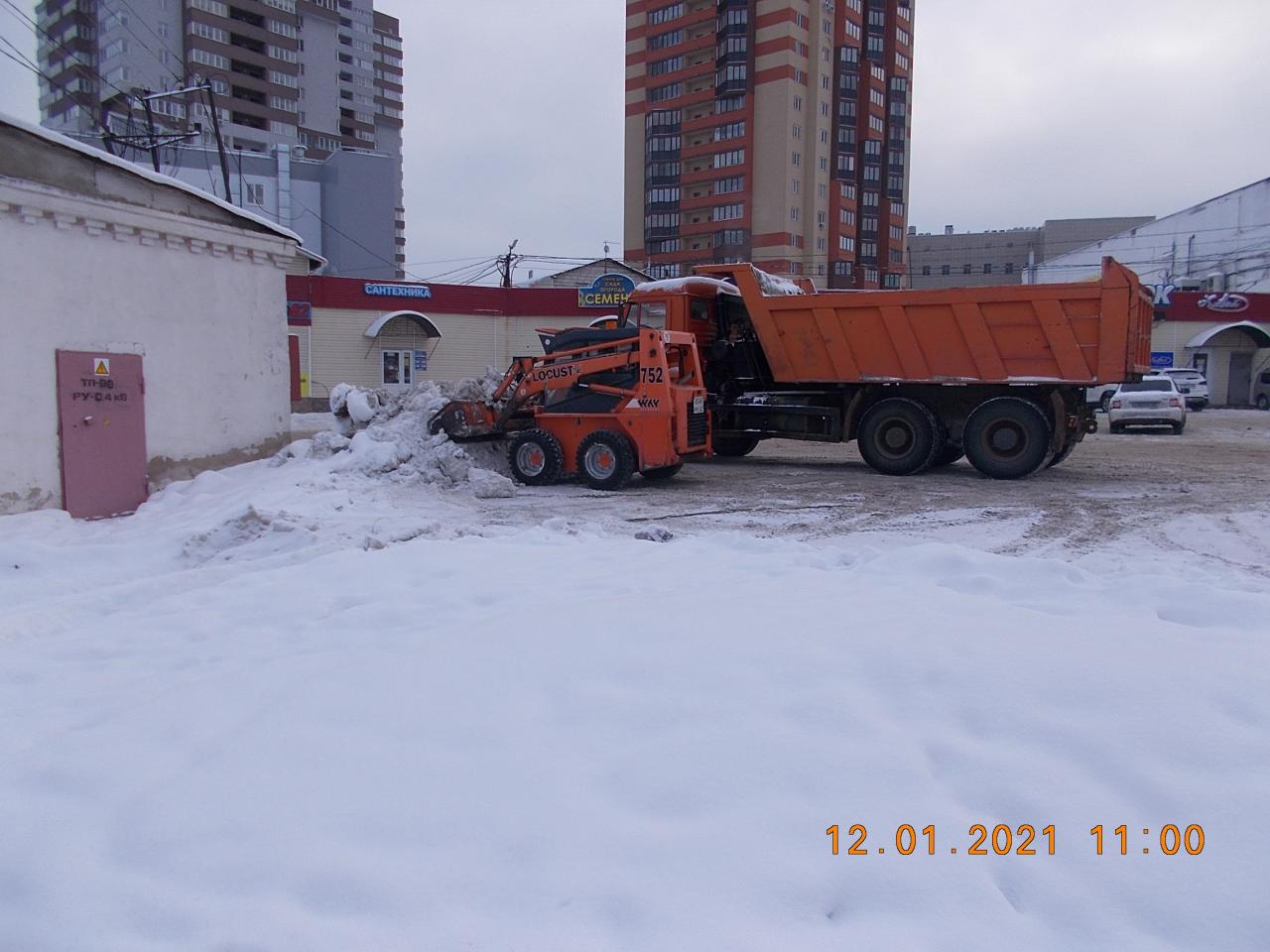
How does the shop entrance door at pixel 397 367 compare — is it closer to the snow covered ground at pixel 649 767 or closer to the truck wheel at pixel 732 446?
the truck wheel at pixel 732 446

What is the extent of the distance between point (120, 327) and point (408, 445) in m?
3.61

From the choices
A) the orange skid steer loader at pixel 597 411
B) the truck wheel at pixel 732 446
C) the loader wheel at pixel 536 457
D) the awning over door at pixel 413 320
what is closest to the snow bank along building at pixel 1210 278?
the truck wheel at pixel 732 446

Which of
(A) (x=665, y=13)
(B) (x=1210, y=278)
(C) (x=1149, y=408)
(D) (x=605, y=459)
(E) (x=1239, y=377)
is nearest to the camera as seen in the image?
(D) (x=605, y=459)

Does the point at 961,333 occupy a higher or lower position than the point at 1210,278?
lower

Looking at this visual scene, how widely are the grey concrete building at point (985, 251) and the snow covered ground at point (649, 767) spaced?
92308mm

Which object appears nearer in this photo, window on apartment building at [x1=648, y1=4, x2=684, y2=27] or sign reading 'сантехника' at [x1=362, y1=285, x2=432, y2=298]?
sign reading 'сантехника' at [x1=362, y1=285, x2=432, y2=298]

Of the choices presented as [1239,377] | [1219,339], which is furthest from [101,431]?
[1239,377]

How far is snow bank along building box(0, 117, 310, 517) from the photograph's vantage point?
9438mm

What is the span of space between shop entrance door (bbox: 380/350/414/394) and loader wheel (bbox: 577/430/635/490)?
20.4 meters

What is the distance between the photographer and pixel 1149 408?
75.2 ft

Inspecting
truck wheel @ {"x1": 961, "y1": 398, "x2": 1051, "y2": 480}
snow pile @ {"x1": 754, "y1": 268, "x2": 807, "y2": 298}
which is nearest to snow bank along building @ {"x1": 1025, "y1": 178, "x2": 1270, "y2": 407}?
snow pile @ {"x1": 754, "y1": 268, "x2": 807, "y2": 298}

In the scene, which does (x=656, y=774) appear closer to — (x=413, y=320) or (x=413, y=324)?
(x=413, y=320)

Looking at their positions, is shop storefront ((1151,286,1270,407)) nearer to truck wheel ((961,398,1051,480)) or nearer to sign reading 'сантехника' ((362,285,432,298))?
sign reading 'сантехника' ((362,285,432,298))

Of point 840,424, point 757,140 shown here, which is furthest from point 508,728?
point 757,140
